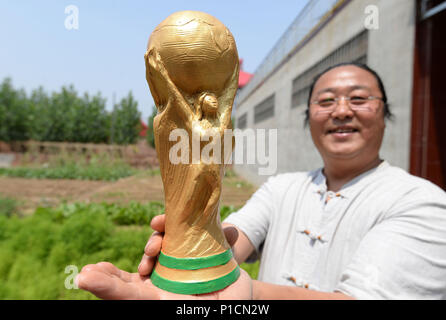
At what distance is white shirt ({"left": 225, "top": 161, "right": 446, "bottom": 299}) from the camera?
1.06 metres

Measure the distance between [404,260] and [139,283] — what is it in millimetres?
944

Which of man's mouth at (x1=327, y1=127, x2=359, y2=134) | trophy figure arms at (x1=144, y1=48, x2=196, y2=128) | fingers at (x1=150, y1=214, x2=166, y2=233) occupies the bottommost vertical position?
fingers at (x1=150, y1=214, x2=166, y2=233)

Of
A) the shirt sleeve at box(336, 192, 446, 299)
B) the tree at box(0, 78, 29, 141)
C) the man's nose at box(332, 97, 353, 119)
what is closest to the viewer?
the shirt sleeve at box(336, 192, 446, 299)

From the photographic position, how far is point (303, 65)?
562cm

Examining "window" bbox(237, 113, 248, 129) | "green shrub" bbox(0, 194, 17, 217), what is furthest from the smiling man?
"window" bbox(237, 113, 248, 129)

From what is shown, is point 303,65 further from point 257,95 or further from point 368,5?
point 257,95

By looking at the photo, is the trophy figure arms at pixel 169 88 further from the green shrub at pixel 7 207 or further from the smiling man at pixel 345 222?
the green shrub at pixel 7 207

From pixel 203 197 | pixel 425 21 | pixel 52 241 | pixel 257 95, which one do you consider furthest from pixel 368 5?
pixel 257 95

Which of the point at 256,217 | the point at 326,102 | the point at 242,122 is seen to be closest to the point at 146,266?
the point at 256,217

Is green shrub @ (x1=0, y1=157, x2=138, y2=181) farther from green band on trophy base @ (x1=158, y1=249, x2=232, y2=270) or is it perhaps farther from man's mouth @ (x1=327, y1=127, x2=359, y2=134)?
green band on trophy base @ (x1=158, y1=249, x2=232, y2=270)

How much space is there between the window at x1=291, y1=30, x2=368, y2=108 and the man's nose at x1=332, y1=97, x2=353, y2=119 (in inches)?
105

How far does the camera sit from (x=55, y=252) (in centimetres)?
343

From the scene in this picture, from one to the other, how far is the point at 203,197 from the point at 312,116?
37.6 inches

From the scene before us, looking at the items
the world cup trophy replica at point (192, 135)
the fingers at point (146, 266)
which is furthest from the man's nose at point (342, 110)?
the fingers at point (146, 266)
